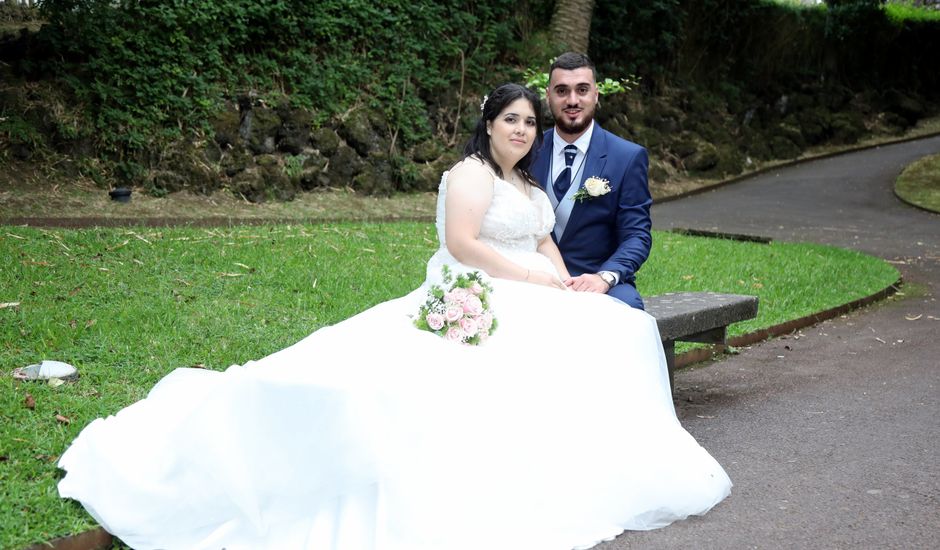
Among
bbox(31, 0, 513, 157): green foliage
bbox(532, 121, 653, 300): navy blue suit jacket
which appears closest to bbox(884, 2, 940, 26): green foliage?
bbox(31, 0, 513, 157): green foliage

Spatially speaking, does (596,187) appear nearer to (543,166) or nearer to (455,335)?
(543,166)

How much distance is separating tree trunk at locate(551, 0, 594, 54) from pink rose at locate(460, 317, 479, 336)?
542 inches

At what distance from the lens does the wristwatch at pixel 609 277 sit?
5242mm

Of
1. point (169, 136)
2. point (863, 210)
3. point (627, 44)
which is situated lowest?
point (863, 210)

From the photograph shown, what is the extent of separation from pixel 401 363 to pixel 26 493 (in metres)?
1.65

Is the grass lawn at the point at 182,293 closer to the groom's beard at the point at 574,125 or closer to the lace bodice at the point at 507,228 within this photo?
the lace bodice at the point at 507,228

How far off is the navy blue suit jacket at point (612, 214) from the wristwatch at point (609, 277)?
107mm

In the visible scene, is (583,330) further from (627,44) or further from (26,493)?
(627,44)

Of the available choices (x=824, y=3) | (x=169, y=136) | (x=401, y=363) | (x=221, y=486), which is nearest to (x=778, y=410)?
(x=401, y=363)

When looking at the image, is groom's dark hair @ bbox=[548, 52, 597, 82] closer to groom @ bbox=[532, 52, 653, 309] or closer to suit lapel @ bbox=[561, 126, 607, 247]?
groom @ bbox=[532, 52, 653, 309]

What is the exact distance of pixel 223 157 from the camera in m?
13.8

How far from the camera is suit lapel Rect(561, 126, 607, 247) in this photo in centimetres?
548

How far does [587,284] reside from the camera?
17.0 ft

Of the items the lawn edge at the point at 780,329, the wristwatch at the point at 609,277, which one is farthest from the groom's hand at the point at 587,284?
the lawn edge at the point at 780,329
